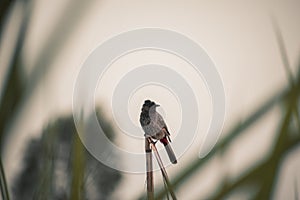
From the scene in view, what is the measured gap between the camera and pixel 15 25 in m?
0.13

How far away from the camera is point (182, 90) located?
0.52ft

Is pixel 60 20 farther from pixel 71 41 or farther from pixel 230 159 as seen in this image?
pixel 230 159

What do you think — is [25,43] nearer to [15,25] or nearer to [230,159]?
[15,25]

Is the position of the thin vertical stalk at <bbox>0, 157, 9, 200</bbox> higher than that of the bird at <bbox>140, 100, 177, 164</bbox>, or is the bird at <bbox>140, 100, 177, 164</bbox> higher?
the bird at <bbox>140, 100, 177, 164</bbox>

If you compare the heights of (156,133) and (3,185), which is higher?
(156,133)

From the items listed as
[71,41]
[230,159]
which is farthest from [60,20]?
[230,159]

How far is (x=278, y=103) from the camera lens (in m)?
0.13

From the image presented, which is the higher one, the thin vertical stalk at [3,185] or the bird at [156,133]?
the bird at [156,133]

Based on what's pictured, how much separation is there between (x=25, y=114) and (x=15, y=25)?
1.2 inches

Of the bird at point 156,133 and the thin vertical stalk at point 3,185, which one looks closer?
the thin vertical stalk at point 3,185

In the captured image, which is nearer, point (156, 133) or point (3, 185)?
point (3, 185)

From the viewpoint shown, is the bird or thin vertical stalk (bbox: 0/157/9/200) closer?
thin vertical stalk (bbox: 0/157/9/200)

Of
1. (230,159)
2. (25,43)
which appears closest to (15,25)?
(25,43)

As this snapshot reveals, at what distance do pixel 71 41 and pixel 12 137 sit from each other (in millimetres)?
39
